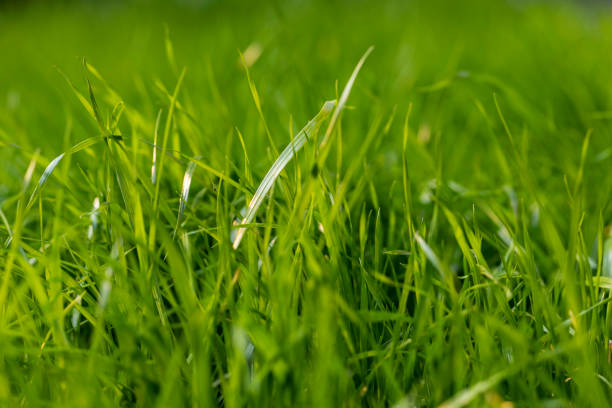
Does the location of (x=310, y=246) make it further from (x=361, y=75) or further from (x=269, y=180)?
(x=361, y=75)

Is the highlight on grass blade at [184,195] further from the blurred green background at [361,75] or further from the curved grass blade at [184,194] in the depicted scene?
the blurred green background at [361,75]

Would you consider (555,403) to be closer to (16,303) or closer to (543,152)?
(16,303)

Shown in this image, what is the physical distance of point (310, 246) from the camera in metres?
0.70

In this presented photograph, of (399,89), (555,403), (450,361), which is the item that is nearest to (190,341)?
(450,361)

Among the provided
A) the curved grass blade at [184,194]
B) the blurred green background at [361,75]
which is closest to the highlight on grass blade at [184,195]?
the curved grass blade at [184,194]

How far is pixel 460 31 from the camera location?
2395 millimetres

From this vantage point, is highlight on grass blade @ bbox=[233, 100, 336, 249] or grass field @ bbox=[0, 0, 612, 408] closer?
grass field @ bbox=[0, 0, 612, 408]

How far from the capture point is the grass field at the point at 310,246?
23.9 inches

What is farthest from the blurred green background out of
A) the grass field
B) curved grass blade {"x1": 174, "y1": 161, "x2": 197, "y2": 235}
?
curved grass blade {"x1": 174, "y1": 161, "x2": 197, "y2": 235}

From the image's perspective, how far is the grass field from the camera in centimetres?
61

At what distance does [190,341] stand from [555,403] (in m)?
0.39

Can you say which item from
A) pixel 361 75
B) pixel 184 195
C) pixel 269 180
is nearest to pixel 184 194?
pixel 184 195

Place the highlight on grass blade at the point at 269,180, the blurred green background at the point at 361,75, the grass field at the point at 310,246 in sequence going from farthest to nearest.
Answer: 1. the blurred green background at the point at 361,75
2. the highlight on grass blade at the point at 269,180
3. the grass field at the point at 310,246

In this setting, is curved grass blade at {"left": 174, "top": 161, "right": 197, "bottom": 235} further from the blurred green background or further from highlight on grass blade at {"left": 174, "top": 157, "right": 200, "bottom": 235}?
the blurred green background
